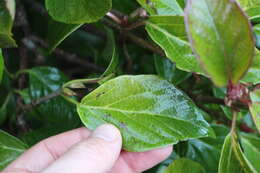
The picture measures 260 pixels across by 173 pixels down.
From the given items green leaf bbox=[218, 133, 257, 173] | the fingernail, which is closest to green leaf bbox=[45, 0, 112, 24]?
the fingernail

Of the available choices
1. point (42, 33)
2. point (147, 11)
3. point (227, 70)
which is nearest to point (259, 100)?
point (227, 70)

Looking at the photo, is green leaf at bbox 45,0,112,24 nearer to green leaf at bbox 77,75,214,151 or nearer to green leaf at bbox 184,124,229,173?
green leaf at bbox 77,75,214,151

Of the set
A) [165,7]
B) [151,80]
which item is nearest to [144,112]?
[151,80]

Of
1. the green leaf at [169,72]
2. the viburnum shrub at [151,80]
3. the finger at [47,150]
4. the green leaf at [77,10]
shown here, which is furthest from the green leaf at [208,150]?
the green leaf at [77,10]

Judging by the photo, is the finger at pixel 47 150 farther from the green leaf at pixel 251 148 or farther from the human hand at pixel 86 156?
the green leaf at pixel 251 148

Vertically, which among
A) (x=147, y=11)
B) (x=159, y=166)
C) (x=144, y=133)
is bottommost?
(x=159, y=166)

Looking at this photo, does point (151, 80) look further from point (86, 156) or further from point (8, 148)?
point (8, 148)

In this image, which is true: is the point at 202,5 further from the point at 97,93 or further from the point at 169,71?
the point at 169,71
